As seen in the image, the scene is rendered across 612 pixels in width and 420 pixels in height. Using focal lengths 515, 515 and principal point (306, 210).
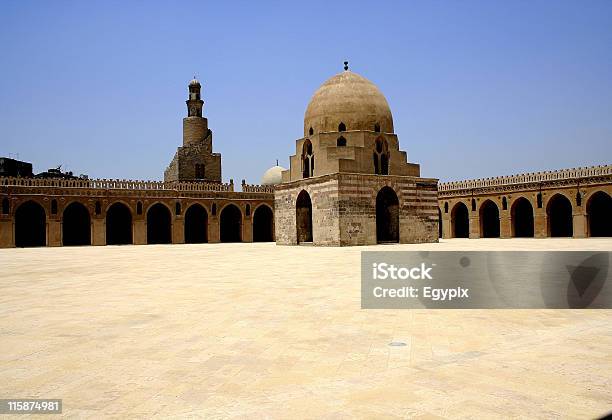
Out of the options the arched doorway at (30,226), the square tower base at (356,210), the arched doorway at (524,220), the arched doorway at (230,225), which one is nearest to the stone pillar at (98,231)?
the arched doorway at (30,226)

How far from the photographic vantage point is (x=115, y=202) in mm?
35438

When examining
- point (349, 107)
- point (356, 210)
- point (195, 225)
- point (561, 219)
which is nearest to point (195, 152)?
point (195, 225)

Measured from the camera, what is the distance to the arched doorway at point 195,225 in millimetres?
41906

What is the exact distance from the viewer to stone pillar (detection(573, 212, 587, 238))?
3350 cm

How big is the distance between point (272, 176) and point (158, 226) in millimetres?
12930

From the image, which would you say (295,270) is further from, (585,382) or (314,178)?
(314,178)

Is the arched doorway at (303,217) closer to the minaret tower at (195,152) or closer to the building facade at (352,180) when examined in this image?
the building facade at (352,180)

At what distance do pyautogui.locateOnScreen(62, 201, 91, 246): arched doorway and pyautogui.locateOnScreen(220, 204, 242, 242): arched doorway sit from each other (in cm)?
1038

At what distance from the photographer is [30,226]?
119 ft

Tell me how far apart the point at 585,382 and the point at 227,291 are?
6.68m

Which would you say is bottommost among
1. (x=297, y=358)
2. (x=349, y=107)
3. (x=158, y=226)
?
(x=297, y=358)

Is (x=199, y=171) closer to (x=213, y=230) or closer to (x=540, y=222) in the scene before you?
(x=213, y=230)

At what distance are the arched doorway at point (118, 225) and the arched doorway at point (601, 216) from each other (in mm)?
33746

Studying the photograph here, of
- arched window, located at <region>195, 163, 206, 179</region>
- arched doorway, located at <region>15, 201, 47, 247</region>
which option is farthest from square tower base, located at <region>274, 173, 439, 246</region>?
arched doorway, located at <region>15, 201, 47, 247</region>
